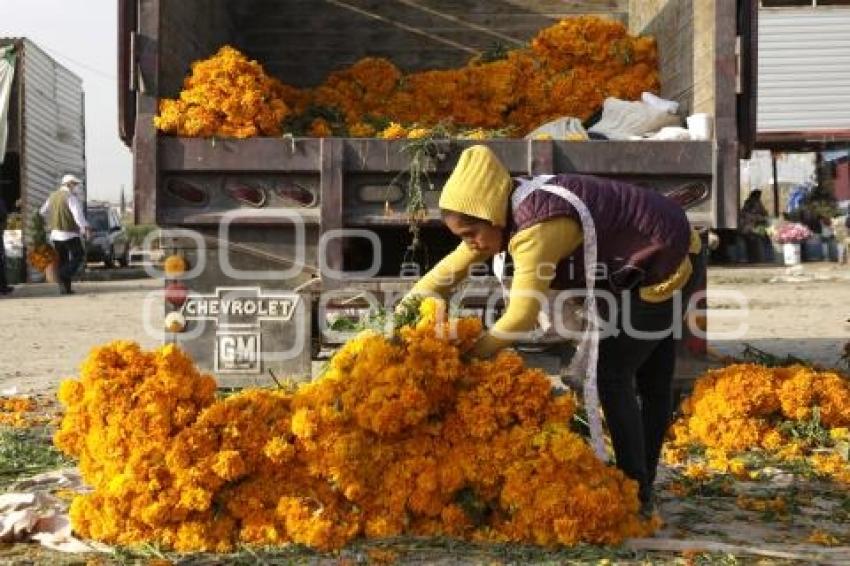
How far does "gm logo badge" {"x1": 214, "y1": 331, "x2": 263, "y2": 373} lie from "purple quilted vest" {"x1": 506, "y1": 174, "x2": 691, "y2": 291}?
8.27 feet

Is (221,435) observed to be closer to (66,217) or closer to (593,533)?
(593,533)

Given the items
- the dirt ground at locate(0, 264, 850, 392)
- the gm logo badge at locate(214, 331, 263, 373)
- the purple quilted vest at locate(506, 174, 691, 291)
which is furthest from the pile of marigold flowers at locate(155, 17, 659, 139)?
the dirt ground at locate(0, 264, 850, 392)

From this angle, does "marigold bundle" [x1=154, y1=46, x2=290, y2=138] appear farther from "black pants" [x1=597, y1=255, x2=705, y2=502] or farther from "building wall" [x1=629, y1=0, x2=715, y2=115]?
"black pants" [x1=597, y1=255, x2=705, y2=502]

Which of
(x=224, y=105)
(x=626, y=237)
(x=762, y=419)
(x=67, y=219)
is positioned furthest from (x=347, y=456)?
(x=67, y=219)

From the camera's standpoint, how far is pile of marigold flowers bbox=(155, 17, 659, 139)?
23.8ft

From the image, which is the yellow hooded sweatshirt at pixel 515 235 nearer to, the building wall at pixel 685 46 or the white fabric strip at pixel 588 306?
the white fabric strip at pixel 588 306

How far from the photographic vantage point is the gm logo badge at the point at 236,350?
6.08 metres

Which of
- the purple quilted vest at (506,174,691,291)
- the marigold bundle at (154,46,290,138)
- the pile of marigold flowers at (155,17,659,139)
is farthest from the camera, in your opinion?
the pile of marigold flowers at (155,17,659,139)

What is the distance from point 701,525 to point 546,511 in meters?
0.87

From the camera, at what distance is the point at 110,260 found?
93.3 feet

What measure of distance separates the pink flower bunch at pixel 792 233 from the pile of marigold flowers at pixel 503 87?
16.5 metres

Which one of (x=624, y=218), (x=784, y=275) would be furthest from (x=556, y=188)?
(x=784, y=275)

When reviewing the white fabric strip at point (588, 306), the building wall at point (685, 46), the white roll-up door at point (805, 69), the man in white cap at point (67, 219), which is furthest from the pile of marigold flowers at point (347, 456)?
the white roll-up door at point (805, 69)

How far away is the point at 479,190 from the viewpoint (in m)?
3.75
